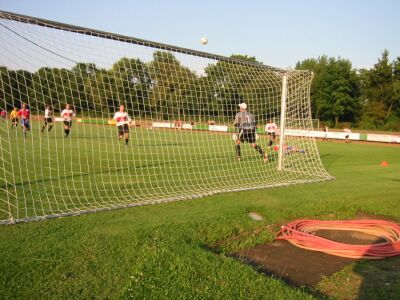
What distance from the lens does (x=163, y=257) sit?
346 centimetres

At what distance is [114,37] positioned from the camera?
20.5 ft

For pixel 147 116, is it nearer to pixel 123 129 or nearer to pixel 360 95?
pixel 123 129

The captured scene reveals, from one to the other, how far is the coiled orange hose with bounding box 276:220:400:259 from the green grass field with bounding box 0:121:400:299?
184mm

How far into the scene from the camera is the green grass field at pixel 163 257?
292cm

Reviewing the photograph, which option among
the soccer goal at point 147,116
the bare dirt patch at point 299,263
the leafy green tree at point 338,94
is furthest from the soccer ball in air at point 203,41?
the leafy green tree at point 338,94

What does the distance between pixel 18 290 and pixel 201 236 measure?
216 centimetres

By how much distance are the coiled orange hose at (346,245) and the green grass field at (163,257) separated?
184 mm

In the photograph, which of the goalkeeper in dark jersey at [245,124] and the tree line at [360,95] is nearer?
the goalkeeper in dark jersey at [245,124]

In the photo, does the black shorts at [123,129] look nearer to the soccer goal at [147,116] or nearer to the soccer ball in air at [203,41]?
the soccer goal at [147,116]

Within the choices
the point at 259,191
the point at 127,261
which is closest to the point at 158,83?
the point at 259,191

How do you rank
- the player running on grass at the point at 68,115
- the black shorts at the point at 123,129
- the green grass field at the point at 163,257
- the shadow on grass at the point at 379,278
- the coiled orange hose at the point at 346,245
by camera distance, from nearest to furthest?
the green grass field at the point at 163,257, the shadow on grass at the point at 379,278, the coiled orange hose at the point at 346,245, the player running on grass at the point at 68,115, the black shorts at the point at 123,129

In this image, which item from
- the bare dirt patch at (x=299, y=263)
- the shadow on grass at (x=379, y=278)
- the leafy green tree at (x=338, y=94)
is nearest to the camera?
the shadow on grass at (x=379, y=278)

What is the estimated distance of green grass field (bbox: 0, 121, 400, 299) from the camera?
292 cm

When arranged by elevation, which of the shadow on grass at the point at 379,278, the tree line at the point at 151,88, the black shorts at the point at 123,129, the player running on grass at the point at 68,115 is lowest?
the shadow on grass at the point at 379,278
